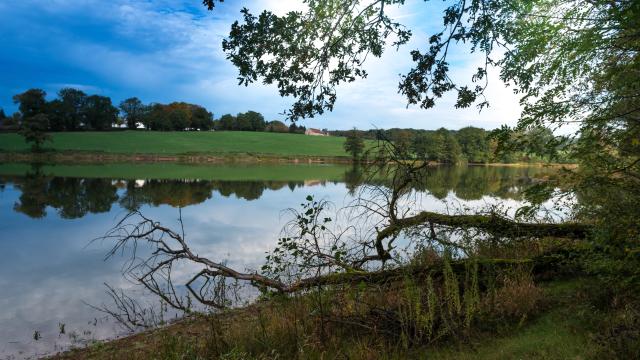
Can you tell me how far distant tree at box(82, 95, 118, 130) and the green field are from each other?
454 inches

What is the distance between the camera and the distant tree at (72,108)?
104125 millimetres

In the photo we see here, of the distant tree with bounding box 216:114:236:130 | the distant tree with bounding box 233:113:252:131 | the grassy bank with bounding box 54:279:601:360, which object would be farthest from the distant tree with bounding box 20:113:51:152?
the grassy bank with bounding box 54:279:601:360

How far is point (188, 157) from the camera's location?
86.4 meters

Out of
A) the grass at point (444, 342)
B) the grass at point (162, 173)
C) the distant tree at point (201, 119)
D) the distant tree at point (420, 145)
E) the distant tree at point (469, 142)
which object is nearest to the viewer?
the grass at point (444, 342)

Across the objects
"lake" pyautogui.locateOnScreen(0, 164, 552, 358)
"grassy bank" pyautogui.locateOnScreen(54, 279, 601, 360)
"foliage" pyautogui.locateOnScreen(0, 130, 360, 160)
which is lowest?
"lake" pyautogui.locateOnScreen(0, 164, 552, 358)

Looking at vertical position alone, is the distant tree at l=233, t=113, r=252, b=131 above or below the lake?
above

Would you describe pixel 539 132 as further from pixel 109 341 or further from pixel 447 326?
pixel 109 341

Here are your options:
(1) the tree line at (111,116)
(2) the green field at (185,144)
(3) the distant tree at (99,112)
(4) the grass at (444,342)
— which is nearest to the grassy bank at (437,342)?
(4) the grass at (444,342)

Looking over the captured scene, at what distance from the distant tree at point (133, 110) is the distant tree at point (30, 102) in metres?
37.3

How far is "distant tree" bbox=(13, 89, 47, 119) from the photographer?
275ft

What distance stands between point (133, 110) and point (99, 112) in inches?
697

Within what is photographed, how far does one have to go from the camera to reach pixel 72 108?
106 m

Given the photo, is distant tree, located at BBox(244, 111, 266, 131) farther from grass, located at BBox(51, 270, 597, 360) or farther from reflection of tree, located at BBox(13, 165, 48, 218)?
grass, located at BBox(51, 270, 597, 360)

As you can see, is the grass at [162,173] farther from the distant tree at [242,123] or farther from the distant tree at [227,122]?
the distant tree at [227,122]
